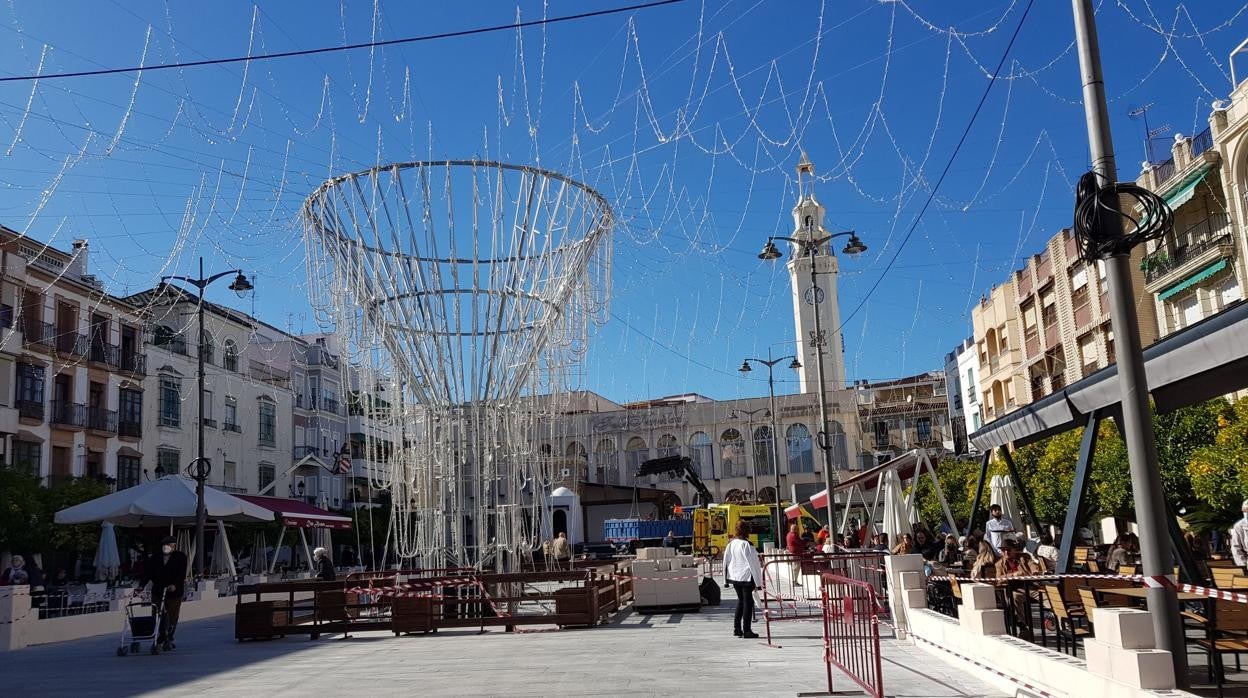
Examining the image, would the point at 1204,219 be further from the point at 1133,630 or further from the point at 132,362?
the point at 132,362

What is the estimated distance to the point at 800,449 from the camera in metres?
71.4

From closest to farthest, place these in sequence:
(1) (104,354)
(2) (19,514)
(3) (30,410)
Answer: (2) (19,514), (3) (30,410), (1) (104,354)

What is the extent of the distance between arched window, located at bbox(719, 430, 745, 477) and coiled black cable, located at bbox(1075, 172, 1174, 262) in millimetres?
64692

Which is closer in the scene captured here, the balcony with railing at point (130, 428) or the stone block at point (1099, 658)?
the stone block at point (1099, 658)

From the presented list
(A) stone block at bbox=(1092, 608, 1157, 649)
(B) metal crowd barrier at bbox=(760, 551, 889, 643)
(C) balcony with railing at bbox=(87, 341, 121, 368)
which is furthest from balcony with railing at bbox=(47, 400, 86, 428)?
(A) stone block at bbox=(1092, 608, 1157, 649)

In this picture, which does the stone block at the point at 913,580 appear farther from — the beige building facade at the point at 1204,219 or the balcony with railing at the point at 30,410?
the balcony with railing at the point at 30,410

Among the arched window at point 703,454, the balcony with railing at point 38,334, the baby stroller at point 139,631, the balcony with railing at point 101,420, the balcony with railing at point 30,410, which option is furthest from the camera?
the arched window at point 703,454

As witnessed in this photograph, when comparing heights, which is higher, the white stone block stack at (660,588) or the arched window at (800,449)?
the arched window at (800,449)

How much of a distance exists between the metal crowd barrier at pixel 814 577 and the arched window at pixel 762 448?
49227 millimetres

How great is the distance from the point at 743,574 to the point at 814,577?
588cm

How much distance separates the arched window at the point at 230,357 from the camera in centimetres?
4747

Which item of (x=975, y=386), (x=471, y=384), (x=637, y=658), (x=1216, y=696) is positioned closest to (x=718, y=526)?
(x=975, y=386)

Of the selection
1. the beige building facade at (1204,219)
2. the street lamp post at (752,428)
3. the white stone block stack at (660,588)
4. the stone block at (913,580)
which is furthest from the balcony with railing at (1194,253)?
the street lamp post at (752,428)

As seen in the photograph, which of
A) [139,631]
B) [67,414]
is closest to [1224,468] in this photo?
[139,631]
